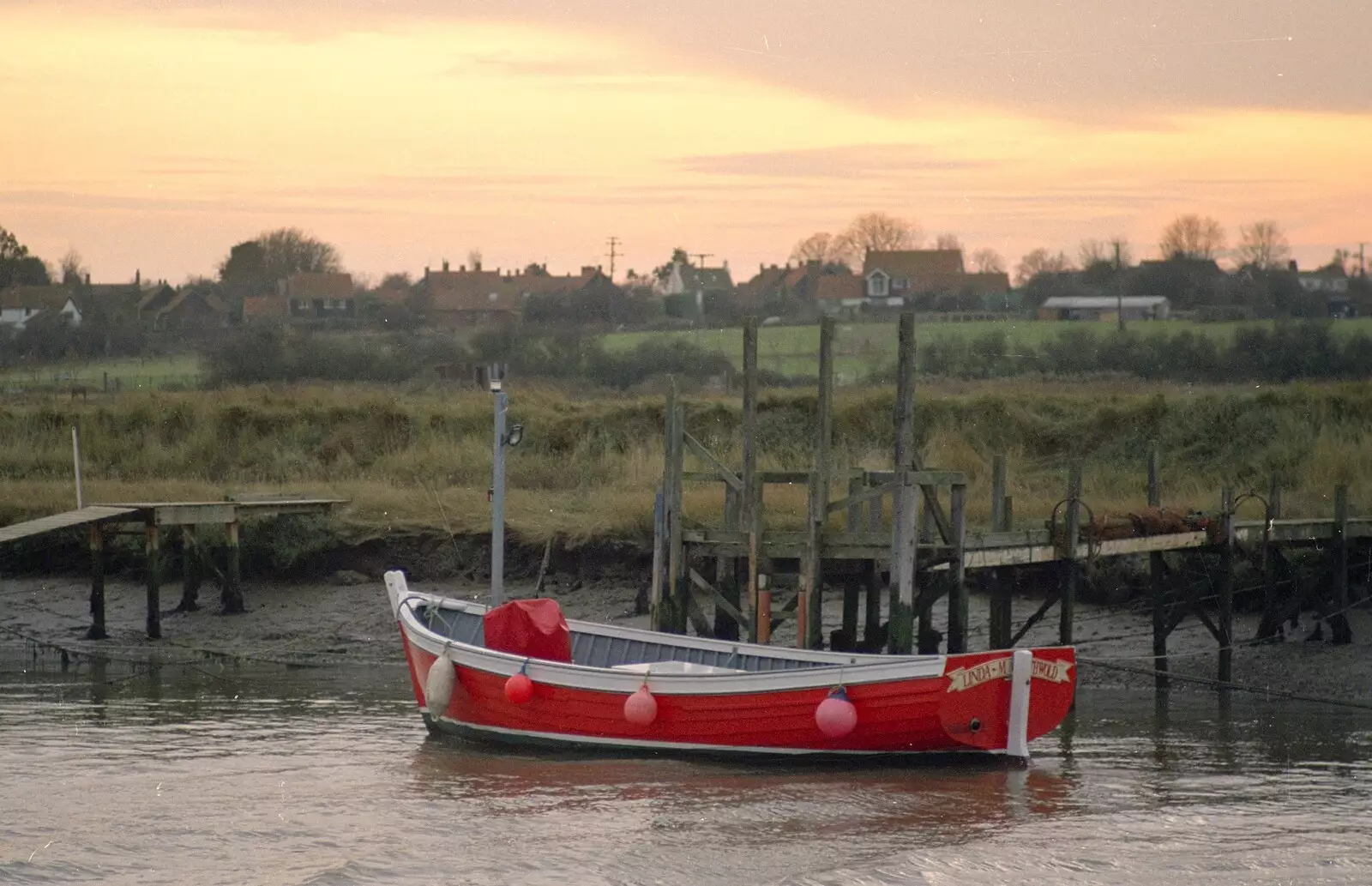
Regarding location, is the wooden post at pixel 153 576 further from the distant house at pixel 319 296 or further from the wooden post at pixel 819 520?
the distant house at pixel 319 296

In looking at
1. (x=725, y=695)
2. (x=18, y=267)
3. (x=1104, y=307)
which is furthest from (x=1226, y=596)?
(x=18, y=267)

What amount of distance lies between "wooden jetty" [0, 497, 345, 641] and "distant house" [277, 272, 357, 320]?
107ft

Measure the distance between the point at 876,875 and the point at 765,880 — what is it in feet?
2.70

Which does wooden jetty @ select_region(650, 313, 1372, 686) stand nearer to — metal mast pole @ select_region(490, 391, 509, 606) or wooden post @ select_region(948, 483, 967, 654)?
wooden post @ select_region(948, 483, 967, 654)

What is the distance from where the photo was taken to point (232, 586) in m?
23.9

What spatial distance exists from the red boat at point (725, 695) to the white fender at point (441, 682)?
0.02 meters

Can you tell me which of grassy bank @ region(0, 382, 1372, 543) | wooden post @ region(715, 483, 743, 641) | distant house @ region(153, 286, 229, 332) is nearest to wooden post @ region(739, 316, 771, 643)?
wooden post @ region(715, 483, 743, 641)

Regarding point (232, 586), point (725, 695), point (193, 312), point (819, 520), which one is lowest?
point (232, 586)

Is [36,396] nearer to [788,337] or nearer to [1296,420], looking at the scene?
[788,337]

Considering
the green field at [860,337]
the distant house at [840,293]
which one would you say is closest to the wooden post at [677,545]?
the green field at [860,337]

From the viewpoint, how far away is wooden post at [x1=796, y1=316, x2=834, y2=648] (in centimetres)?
1638

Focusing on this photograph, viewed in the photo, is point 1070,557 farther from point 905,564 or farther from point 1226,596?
point 905,564

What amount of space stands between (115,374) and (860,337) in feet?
71.2

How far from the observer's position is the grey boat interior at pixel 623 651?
53.8 feet
